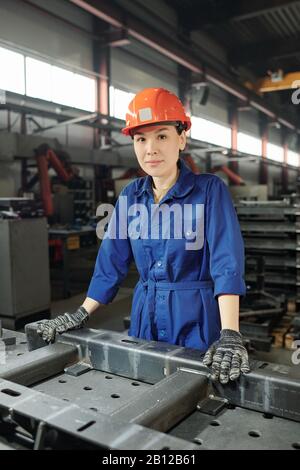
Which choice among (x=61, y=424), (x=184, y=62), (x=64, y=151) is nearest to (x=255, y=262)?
(x=64, y=151)

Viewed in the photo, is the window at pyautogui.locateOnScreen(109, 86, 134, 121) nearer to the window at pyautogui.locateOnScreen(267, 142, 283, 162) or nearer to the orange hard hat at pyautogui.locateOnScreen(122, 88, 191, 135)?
the orange hard hat at pyautogui.locateOnScreen(122, 88, 191, 135)

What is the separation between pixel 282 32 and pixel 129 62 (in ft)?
12.0

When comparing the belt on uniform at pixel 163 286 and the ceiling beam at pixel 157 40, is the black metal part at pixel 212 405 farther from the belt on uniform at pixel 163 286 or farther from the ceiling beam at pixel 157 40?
the ceiling beam at pixel 157 40

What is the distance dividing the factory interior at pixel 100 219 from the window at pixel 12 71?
2 cm

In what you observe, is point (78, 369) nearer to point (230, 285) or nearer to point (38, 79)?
point (230, 285)

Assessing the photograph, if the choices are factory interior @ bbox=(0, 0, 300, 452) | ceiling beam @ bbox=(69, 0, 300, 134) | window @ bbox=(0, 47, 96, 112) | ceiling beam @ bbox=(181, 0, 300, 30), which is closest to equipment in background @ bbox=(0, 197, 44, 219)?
factory interior @ bbox=(0, 0, 300, 452)

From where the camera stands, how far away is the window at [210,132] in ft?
33.3

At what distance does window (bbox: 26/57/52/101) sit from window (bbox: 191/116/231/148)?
4.24m

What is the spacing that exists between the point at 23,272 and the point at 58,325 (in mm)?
2881

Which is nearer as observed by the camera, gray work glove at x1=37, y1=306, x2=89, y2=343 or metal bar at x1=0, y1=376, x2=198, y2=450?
metal bar at x1=0, y1=376, x2=198, y2=450

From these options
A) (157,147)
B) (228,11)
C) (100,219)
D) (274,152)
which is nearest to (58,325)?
(157,147)

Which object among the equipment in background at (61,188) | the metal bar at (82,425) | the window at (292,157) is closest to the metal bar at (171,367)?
→ the metal bar at (82,425)

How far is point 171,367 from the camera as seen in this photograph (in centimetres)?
112

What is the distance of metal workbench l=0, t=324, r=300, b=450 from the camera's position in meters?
0.77
